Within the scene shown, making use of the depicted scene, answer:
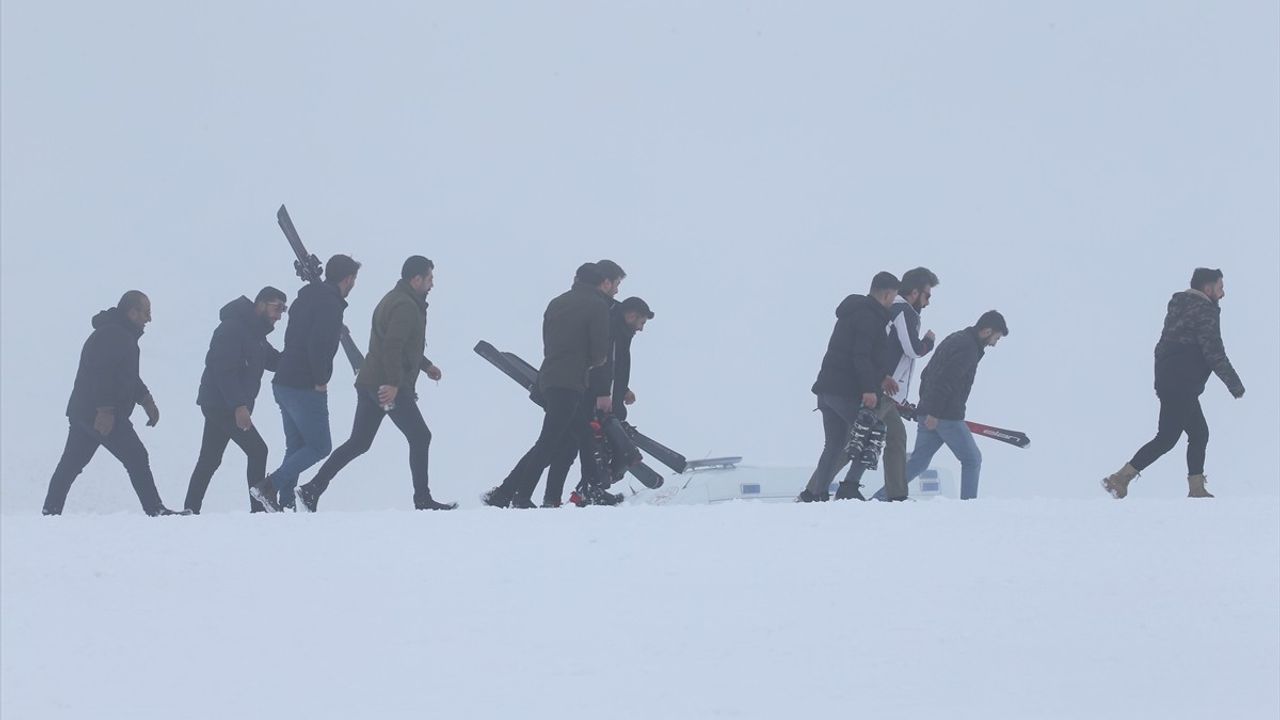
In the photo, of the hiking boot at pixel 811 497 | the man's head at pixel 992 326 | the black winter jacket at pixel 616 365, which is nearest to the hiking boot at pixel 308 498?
the black winter jacket at pixel 616 365

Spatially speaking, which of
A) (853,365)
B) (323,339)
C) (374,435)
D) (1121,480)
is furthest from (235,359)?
(1121,480)

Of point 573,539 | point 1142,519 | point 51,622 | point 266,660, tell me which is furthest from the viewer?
point 1142,519

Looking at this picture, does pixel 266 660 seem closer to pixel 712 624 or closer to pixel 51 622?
pixel 51 622

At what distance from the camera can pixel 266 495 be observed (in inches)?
397

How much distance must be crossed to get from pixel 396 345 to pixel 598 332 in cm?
120

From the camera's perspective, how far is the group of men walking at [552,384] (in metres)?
9.88

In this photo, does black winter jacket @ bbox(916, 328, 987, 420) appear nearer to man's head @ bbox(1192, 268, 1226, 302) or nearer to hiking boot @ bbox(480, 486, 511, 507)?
man's head @ bbox(1192, 268, 1226, 302)

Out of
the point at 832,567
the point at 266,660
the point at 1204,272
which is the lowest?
the point at 266,660

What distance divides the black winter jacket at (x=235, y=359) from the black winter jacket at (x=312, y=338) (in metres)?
0.63

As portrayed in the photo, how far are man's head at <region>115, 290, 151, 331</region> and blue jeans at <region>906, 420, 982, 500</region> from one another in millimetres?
5071

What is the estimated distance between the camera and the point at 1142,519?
8.96 m

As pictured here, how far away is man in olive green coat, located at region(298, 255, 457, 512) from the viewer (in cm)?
975

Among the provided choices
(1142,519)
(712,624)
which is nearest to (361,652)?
(712,624)

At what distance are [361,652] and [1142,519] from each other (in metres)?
4.53
